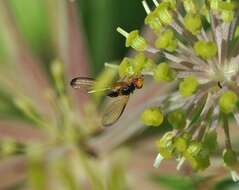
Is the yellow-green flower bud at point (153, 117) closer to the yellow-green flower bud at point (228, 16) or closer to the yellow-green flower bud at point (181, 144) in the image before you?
the yellow-green flower bud at point (181, 144)

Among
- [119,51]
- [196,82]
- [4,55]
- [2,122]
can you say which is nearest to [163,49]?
[196,82]

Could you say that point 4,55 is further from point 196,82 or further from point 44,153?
point 196,82

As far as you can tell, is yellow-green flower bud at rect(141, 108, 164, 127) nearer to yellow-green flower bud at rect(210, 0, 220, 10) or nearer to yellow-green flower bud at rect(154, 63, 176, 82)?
yellow-green flower bud at rect(154, 63, 176, 82)

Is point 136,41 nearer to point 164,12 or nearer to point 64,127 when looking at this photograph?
point 164,12

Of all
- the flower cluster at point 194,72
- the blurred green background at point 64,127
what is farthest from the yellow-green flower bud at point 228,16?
the blurred green background at point 64,127

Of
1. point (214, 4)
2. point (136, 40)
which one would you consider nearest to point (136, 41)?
point (136, 40)

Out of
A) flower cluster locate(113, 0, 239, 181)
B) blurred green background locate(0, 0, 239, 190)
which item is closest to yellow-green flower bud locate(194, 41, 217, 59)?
flower cluster locate(113, 0, 239, 181)

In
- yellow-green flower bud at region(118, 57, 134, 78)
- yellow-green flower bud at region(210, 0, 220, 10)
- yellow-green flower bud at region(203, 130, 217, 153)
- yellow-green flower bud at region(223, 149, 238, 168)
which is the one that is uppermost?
yellow-green flower bud at region(210, 0, 220, 10)
